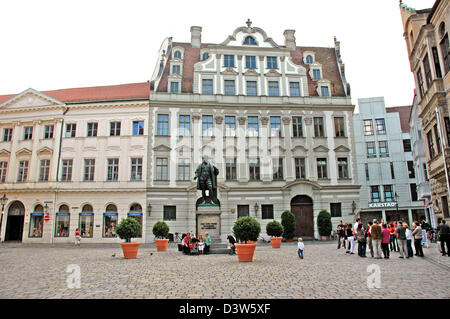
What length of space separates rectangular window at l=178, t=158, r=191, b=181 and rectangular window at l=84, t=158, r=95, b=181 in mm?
9676

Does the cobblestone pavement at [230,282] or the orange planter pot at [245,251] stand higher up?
the orange planter pot at [245,251]

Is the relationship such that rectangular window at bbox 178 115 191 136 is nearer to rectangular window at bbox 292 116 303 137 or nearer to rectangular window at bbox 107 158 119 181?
rectangular window at bbox 107 158 119 181

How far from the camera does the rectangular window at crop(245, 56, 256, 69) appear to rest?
37438mm

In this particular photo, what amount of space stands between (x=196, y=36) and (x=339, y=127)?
21230mm

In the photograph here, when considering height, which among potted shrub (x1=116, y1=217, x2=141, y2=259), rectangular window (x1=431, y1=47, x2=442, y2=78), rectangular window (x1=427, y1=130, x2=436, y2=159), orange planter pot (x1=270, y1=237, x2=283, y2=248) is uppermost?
rectangular window (x1=431, y1=47, x2=442, y2=78)

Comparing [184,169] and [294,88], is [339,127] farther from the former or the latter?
[184,169]

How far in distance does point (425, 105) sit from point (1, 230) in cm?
4180

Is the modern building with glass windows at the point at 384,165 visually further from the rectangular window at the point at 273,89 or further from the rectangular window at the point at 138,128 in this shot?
the rectangular window at the point at 138,128

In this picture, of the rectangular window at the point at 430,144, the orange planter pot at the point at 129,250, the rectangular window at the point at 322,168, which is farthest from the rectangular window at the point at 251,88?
the orange planter pot at the point at 129,250

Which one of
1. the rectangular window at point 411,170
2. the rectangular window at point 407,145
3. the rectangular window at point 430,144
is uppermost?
the rectangular window at point 407,145

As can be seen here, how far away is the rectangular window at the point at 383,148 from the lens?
164 feet

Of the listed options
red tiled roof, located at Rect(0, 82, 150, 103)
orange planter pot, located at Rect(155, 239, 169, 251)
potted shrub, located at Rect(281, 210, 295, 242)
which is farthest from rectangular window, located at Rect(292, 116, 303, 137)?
orange planter pot, located at Rect(155, 239, 169, 251)

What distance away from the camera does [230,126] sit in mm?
35594
